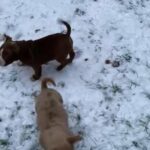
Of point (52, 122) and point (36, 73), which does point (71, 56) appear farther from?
point (52, 122)

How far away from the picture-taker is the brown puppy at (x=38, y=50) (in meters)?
4.99

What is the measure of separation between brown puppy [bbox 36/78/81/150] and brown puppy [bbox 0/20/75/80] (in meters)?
0.48

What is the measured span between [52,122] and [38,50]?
1.12m

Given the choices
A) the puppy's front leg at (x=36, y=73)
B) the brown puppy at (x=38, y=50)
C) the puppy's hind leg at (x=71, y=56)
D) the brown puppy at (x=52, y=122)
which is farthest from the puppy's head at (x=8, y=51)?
the puppy's hind leg at (x=71, y=56)

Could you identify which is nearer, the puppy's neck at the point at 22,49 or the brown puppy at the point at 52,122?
the brown puppy at the point at 52,122

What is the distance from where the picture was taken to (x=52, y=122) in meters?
4.38

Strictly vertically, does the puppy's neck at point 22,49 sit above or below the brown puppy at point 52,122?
above

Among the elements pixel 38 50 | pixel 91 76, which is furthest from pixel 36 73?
pixel 91 76

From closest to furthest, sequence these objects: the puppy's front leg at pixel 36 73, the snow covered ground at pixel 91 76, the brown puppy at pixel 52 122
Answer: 1. the brown puppy at pixel 52 122
2. the snow covered ground at pixel 91 76
3. the puppy's front leg at pixel 36 73

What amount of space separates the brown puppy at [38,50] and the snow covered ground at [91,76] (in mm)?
274

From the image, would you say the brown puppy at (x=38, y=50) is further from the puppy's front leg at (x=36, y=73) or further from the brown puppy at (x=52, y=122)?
the brown puppy at (x=52, y=122)

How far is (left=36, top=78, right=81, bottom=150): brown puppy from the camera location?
13.4 feet

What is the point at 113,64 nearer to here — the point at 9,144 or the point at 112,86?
the point at 112,86

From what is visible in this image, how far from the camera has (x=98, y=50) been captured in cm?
568
